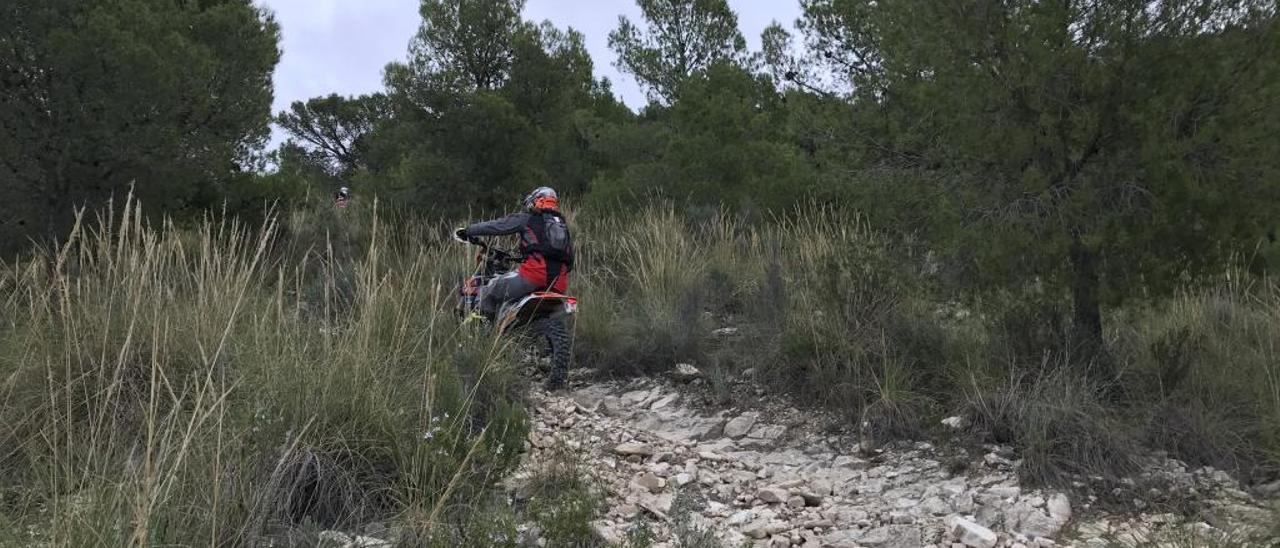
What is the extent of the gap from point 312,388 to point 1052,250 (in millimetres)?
3467

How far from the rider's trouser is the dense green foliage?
3.43 meters

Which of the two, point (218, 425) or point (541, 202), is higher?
point (541, 202)

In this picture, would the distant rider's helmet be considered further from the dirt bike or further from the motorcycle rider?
the dirt bike

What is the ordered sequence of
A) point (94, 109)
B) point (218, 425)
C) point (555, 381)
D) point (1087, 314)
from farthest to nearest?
point (94, 109), point (555, 381), point (1087, 314), point (218, 425)

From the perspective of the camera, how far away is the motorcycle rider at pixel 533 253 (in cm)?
630

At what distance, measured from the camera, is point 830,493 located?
4277mm

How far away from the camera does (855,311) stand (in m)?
5.67

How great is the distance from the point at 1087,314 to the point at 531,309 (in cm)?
341

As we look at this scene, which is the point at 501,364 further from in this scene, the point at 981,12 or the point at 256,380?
the point at 981,12

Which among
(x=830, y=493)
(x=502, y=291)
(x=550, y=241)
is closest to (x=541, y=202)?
(x=550, y=241)

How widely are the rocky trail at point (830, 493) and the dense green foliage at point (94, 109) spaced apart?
5220 mm

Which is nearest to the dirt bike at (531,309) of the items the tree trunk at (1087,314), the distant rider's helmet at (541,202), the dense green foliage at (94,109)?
the distant rider's helmet at (541,202)

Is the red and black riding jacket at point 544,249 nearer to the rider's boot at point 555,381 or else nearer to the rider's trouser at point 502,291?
the rider's trouser at point 502,291

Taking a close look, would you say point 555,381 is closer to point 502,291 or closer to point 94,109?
point 502,291
